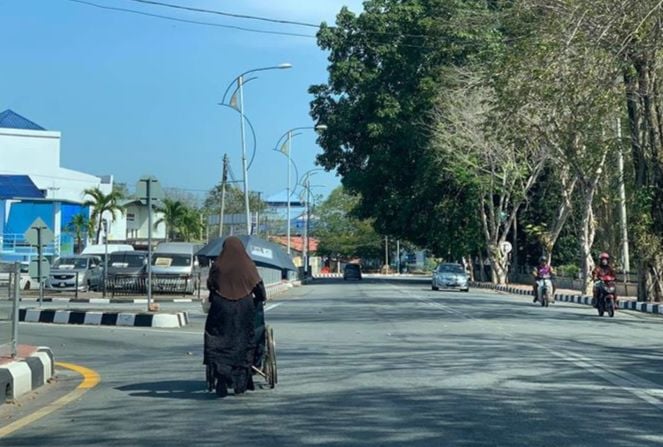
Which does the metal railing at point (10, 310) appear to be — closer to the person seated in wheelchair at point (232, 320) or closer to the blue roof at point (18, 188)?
the person seated in wheelchair at point (232, 320)

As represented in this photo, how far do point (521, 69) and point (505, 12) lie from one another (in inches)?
90.6

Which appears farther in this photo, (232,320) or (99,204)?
(99,204)

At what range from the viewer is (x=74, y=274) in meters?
39.3

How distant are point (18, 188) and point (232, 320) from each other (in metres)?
55.2

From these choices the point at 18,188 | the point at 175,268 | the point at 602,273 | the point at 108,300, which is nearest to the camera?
the point at 602,273

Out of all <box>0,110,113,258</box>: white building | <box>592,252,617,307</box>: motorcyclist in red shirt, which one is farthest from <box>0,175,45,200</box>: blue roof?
<box>592,252,617,307</box>: motorcyclist in red shirt

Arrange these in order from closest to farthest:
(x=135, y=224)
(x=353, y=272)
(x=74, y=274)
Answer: (x=74, y=274) < (x=353, y=272) < (x=135, y=224)

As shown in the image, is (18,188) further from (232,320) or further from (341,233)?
(341,233)

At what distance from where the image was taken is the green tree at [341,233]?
121500 millimetres

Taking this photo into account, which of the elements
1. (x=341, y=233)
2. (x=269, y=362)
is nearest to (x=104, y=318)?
(x=269, y=362)

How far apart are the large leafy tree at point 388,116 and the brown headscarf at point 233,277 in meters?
41.8

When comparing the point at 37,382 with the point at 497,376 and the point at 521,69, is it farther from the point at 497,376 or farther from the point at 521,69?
the point at 521,69

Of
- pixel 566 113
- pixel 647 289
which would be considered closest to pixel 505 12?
pixel 566 113

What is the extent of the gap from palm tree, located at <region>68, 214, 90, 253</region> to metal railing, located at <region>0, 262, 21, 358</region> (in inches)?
2238
